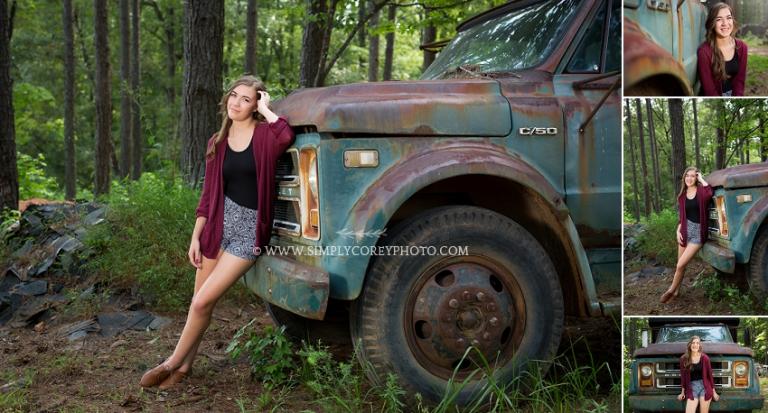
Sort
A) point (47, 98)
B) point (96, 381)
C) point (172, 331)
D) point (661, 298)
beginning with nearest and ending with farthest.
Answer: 1. point (661, 298)
2. point (96, 381)
3. point (172, 331)
4. point (47, 98)

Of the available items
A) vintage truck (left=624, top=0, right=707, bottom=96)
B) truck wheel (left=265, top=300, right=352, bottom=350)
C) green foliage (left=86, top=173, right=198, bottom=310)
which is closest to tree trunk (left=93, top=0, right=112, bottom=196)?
green foliage (left=86, top=173, right=198, bottom=310)

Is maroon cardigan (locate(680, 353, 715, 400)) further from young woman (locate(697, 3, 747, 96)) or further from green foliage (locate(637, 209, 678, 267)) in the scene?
young woman (locate(697, 3, 747, 96))

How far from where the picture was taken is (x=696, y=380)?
231cm

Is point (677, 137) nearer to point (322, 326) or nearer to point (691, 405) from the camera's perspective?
point (691, 405)

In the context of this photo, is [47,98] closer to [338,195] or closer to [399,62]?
[399,62]

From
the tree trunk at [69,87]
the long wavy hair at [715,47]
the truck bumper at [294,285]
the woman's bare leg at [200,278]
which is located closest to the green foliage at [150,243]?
the woman's bare leg at [200,278]

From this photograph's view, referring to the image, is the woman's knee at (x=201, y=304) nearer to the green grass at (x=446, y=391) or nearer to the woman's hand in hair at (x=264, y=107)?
the green grass at (x=446, y=391)

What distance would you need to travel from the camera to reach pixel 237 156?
4.06 m

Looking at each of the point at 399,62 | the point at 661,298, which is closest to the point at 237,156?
the point at 661,298

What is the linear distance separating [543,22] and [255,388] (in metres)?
2.82

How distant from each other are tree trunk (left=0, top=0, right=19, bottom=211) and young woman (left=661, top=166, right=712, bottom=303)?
8302mm

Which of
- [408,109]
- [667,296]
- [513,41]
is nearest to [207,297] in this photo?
[408,109]

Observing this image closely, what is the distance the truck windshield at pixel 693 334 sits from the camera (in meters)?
2.36

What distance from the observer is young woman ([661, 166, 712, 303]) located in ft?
7.31
